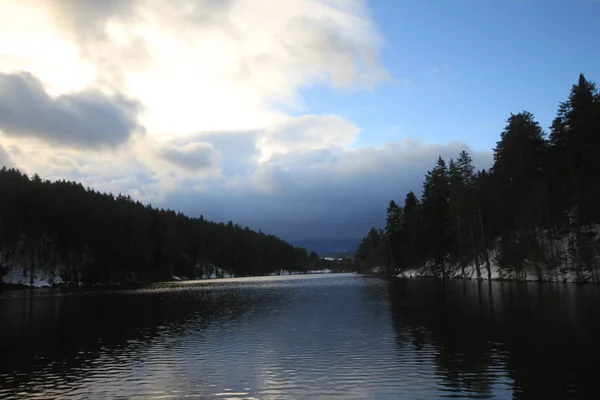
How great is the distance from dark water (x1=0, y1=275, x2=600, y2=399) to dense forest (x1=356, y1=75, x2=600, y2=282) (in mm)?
24331

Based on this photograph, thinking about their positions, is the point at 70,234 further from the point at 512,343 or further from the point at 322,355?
the point at 512,343

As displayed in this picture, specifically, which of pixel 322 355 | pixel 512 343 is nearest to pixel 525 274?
pixel 512 343

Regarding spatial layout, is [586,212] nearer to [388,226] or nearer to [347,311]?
[347,311]

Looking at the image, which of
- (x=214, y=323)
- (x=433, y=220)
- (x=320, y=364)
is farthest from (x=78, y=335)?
(x=433, y=220)

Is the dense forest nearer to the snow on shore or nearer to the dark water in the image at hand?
the dark water

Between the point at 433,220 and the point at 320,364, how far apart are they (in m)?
86.8

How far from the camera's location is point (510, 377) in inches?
685

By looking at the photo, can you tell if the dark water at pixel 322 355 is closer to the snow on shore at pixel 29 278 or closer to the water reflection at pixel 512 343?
the water reflection at pixel 512 343

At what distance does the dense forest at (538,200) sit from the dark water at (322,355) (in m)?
24.3

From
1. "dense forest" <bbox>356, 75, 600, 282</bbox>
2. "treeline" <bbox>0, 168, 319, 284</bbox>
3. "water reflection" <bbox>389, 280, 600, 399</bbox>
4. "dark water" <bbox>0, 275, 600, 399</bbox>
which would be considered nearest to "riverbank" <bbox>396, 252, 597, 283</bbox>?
"dense forest" <bbox>356, 75, 600, 282</bbox>

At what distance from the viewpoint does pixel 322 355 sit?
22.9 meters

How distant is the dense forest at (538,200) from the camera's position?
61062mm

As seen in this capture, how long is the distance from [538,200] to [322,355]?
2291 inches

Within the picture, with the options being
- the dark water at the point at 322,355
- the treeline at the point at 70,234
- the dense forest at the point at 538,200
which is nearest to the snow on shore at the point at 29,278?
the treeline at the point at 70,234
